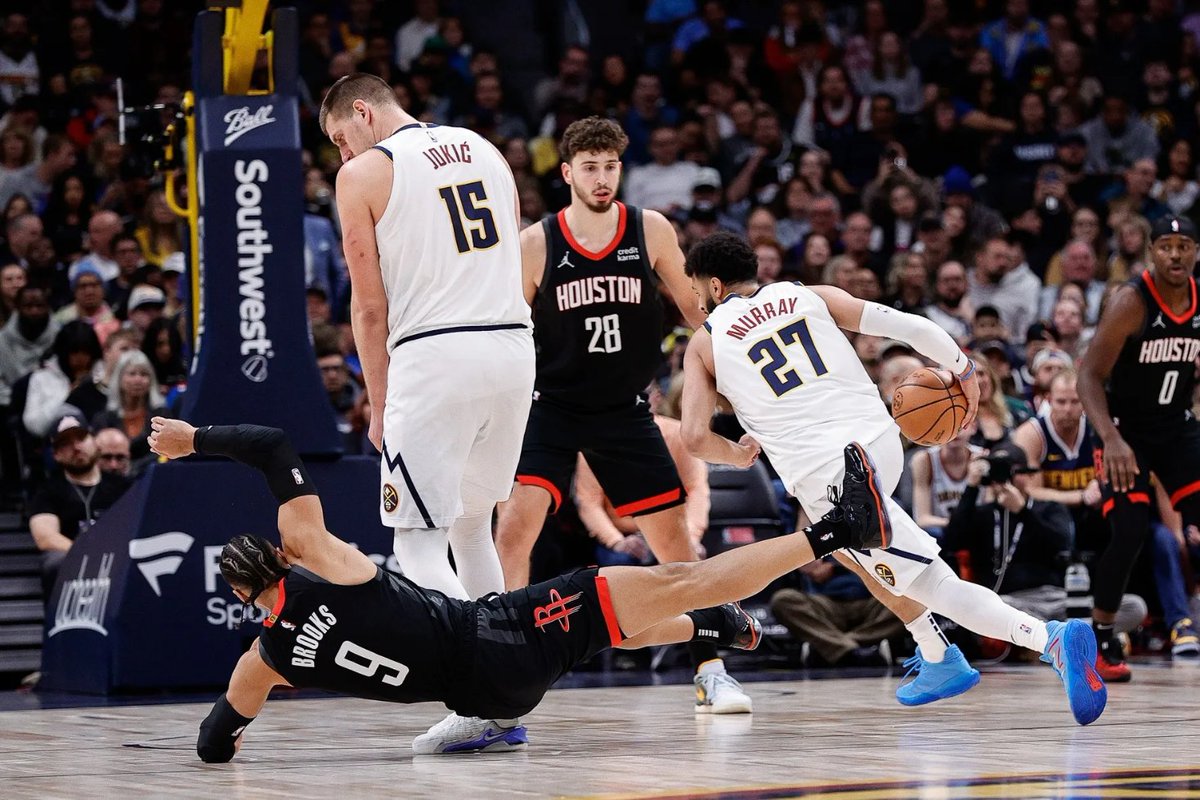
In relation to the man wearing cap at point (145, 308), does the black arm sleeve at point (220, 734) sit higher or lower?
lower

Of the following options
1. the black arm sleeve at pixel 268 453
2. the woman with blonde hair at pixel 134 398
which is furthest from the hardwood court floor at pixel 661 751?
the woman with blonde hair at pixel 134 398

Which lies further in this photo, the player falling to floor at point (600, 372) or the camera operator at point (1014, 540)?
the camera operator at point (1014, 540)

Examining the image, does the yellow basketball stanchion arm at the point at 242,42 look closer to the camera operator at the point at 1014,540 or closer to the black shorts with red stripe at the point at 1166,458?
the camera operator at the point at 1014,540

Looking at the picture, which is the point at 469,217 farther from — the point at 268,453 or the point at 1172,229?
the point at 1172,229

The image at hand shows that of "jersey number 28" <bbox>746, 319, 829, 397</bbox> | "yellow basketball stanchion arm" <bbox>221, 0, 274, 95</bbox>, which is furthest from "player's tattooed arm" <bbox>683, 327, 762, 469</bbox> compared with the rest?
"yellow basketball stanchion arm" <bbox>221, 0, 274, 95</bbox>

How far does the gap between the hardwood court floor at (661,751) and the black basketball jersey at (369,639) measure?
0.97 ft

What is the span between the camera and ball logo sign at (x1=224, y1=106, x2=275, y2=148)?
9.30 metres

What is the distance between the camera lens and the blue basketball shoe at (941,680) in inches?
285

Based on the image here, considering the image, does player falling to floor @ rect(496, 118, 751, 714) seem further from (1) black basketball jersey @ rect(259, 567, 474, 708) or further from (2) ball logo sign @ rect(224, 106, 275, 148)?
(2) ball logo sign @ rect(224, 106, 275, 148)

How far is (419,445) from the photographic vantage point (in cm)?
614

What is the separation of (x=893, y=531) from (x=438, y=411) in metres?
1.88

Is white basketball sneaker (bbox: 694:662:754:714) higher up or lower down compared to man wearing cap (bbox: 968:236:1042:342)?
lower down

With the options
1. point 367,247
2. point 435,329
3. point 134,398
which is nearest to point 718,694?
point 435,329

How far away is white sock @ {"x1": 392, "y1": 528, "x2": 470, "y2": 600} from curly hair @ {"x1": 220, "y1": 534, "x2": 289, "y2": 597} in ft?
1.64
